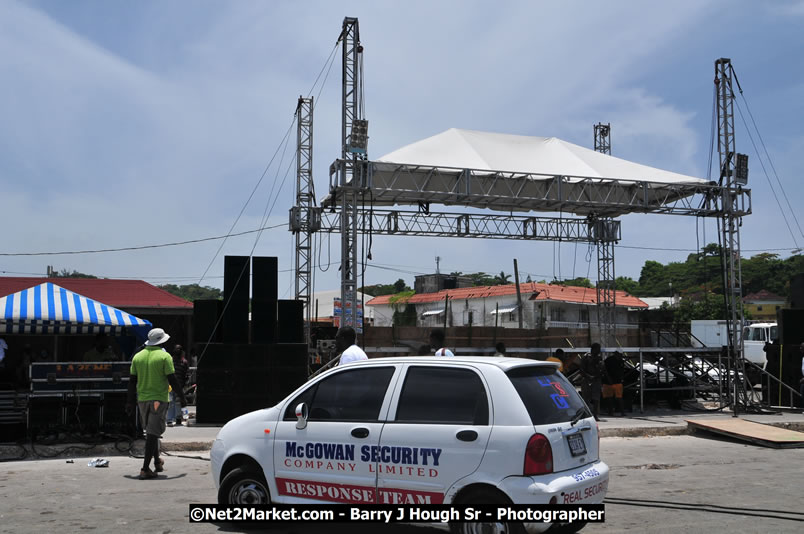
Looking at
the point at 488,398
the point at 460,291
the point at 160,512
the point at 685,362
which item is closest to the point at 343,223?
the point at 685,362

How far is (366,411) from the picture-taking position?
589cm

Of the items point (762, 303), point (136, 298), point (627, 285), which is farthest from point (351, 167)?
point (627, 285)

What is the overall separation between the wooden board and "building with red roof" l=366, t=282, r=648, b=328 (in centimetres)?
3145

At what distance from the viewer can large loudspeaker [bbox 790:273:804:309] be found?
20.6 m

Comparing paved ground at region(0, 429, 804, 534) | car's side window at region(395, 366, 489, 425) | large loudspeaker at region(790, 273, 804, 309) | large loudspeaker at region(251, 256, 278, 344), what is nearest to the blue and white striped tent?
large loudspeaker at region(251, 256, 278, 344)

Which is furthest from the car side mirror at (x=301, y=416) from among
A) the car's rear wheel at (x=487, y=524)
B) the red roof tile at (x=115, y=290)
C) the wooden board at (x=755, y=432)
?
the red roof tile at (x=115, y=290)

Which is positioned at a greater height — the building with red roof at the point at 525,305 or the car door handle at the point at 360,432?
the building with red roof at the point at 525,305

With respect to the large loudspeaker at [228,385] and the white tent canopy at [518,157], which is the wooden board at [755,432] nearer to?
the white tent canopy at [518,157]

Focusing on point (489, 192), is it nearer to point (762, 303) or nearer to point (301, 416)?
point (301, 416)

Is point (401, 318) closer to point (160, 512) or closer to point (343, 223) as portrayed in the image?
point (343, 223)

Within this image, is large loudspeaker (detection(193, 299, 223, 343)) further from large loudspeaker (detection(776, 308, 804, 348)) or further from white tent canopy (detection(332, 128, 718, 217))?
large loudspeaker (detection(776, 308, 804, 348))

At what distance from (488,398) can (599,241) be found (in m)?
23.2

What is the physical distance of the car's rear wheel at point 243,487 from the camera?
20.6 ft

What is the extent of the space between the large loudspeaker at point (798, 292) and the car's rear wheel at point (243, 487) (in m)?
19.5
